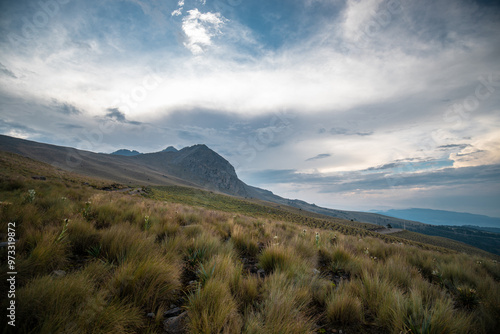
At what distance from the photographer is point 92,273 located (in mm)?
2373

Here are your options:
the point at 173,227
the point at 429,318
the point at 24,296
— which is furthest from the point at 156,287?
the point at 429,318

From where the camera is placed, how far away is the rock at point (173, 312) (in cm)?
226

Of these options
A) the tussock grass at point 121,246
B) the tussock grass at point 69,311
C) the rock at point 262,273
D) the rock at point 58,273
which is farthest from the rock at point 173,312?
the rock at point 262,273

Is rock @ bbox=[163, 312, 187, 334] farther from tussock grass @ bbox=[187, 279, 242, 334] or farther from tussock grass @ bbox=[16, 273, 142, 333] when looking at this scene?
tussock grass @ bbox=[16, 273, 142, 333]

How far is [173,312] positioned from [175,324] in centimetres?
28

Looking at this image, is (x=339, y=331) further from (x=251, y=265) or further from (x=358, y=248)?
(x=358, y=248)

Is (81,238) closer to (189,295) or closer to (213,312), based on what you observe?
(189,295)

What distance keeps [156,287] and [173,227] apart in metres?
3.04

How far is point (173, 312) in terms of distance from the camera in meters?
2.31

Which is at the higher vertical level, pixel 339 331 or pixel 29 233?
pixel 29 233

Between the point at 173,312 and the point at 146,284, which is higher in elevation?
the point at 146,284

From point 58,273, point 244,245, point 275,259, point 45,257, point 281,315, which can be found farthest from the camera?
point 244,245

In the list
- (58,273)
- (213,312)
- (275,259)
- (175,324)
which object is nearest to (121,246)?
(58,273)

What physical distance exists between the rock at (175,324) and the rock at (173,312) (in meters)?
0.17
